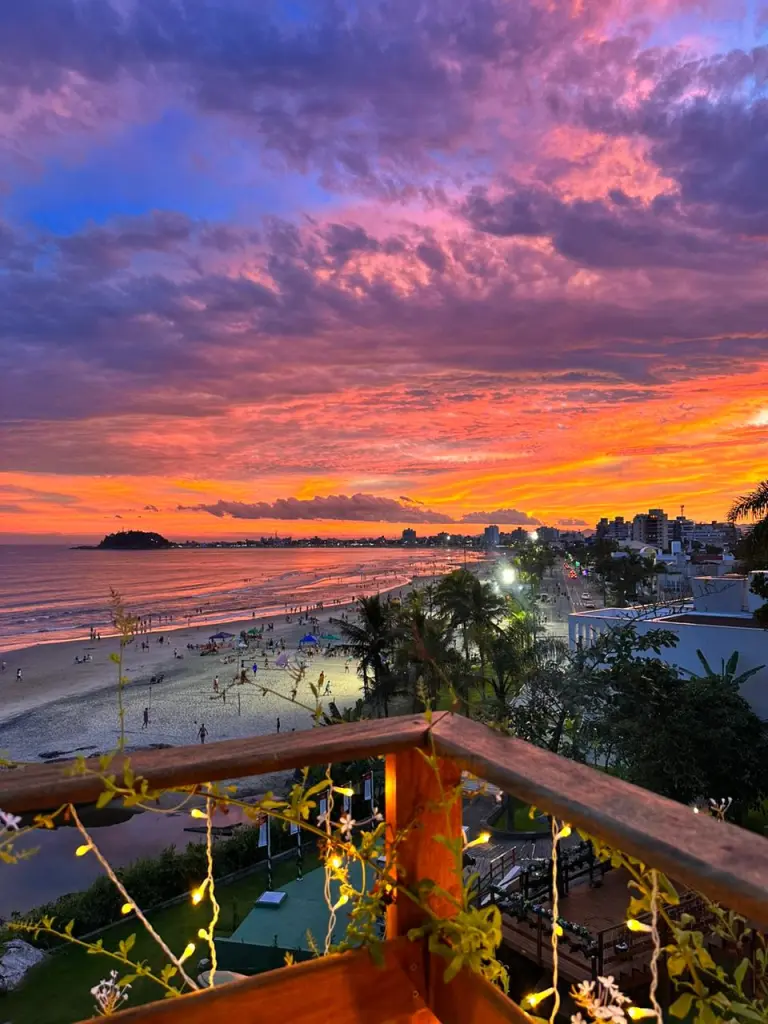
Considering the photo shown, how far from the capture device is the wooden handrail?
638 millimetres

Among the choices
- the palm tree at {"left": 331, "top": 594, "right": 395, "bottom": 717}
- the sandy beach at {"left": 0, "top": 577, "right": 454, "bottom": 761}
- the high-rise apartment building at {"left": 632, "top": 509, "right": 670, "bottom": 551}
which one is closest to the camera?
the sandy beach at {"left": 0, "top": 577, "right": 454, "bottom": 761}

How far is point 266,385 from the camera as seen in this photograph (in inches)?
776

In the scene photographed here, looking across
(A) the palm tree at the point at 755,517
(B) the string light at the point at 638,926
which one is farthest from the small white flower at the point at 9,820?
(A) the palm tree at the point at 755,517

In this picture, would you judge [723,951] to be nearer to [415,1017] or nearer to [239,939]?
[415,1017]

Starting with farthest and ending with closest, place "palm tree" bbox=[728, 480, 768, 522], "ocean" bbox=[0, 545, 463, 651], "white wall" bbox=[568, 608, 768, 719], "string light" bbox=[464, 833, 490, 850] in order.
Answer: "ocean" bbox=[0, 545, 463, 651] → "palm tree" bbox=[728, 480, 768, 522] → "white wall" bbox=[568, 608, 768, 719] → "string light" bbox=[464, 833, 490, 850]

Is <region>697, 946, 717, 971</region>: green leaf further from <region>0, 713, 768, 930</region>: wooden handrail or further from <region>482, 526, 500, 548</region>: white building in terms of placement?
<region>482, 526, 500, 548</region>: white building

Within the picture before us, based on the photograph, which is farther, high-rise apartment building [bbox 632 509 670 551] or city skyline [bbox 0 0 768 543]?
high-rise apartment building [bbox 632 509 670 551]

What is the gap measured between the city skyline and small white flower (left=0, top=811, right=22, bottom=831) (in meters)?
6.89

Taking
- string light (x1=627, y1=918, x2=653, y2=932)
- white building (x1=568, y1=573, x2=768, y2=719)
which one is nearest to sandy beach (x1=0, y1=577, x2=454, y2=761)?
white building (x1=568, y1=573, x2=768, y2=719)

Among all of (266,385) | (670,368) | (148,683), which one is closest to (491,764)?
(670,368)

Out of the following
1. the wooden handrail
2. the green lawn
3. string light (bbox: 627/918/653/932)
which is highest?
the wooden handrail

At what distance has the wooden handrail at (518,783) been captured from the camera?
2.09 ft

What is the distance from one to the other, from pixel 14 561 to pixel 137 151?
74856mm

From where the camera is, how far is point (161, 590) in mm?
49562
